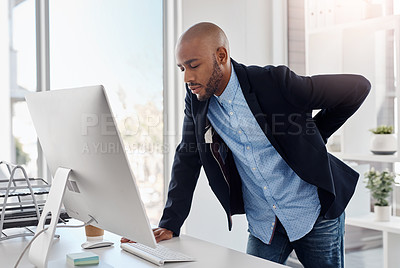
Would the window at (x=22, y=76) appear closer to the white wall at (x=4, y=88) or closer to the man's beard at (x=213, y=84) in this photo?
the white wall at (x=4, y=88)

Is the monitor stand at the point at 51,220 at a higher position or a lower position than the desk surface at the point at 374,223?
higher

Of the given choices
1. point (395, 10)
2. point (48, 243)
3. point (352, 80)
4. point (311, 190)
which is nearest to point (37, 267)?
point (48, 243)

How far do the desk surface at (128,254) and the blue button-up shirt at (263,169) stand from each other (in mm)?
354

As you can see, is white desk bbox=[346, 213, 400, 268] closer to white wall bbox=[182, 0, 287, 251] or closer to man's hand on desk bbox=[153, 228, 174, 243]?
white wall bbox=[182, 0, 287, 251]

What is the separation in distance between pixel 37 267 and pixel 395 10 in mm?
2606

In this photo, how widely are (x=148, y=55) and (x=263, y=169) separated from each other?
202 centimetres

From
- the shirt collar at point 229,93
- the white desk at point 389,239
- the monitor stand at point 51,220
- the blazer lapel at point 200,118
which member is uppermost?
the shirt collar at point 229,93

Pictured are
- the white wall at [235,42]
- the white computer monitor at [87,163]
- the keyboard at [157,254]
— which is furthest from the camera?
the white wall at [235,42]

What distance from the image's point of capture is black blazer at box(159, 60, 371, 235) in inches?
70.9

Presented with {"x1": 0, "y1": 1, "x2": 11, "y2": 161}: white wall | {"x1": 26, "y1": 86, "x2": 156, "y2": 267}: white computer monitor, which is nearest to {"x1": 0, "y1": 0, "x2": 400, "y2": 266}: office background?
{"x1": 0, "y1": 1, "x2": 11, "y2": 161}: white wall

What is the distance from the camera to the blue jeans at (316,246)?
189 cm

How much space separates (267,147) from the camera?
1.87 meters

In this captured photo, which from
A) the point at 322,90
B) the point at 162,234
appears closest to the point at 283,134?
the point at 322,90

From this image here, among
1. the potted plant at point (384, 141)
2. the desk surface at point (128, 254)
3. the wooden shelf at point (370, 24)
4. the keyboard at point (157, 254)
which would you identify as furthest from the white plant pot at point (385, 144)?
the keyboard at point (157, 254)
